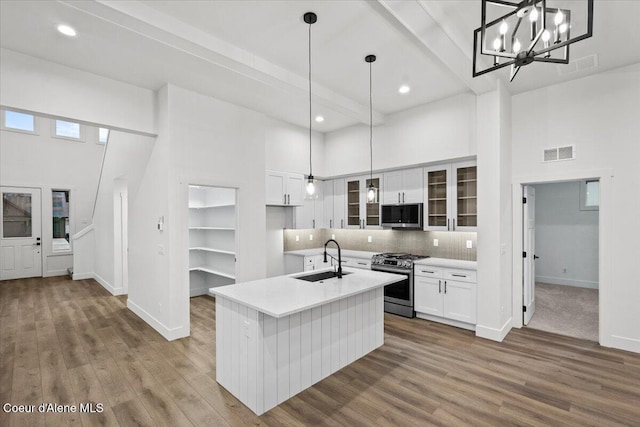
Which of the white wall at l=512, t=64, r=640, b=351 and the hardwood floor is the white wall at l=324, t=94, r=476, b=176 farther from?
the hardwood floor

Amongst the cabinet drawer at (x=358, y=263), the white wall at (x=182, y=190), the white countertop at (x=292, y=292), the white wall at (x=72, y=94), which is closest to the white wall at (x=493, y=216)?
the white countertop at (x=292, y=292)

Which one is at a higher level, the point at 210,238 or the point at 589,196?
the point at 589,196

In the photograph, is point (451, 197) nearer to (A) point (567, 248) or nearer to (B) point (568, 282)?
(A) point (567, 248)

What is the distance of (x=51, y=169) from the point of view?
26.9 feet

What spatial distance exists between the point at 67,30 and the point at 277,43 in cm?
194

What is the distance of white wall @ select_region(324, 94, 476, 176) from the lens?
14.9ft

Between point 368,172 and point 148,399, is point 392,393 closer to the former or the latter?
point 148,399

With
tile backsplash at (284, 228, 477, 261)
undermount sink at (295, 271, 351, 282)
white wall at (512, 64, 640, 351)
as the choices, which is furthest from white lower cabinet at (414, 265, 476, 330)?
undermount sink at (295, 271, 351, 282)

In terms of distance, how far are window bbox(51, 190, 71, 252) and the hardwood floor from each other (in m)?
5.03

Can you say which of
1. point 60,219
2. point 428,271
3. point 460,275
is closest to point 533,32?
point 460,275

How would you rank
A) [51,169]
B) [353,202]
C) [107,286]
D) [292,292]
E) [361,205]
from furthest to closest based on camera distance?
[51,169], [107,286], [353,202], [361,205], [292,292]

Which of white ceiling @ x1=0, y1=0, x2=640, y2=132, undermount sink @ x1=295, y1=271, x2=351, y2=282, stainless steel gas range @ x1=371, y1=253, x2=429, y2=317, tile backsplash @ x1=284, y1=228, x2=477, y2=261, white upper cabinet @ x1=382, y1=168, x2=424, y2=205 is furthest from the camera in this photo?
white upper cabinet @ x1=382, y1=168, x2=424, y2=205

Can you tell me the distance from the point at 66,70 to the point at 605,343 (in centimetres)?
709

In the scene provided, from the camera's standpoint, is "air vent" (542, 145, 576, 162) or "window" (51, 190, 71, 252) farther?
"window" (51, 190, 71, 252)
